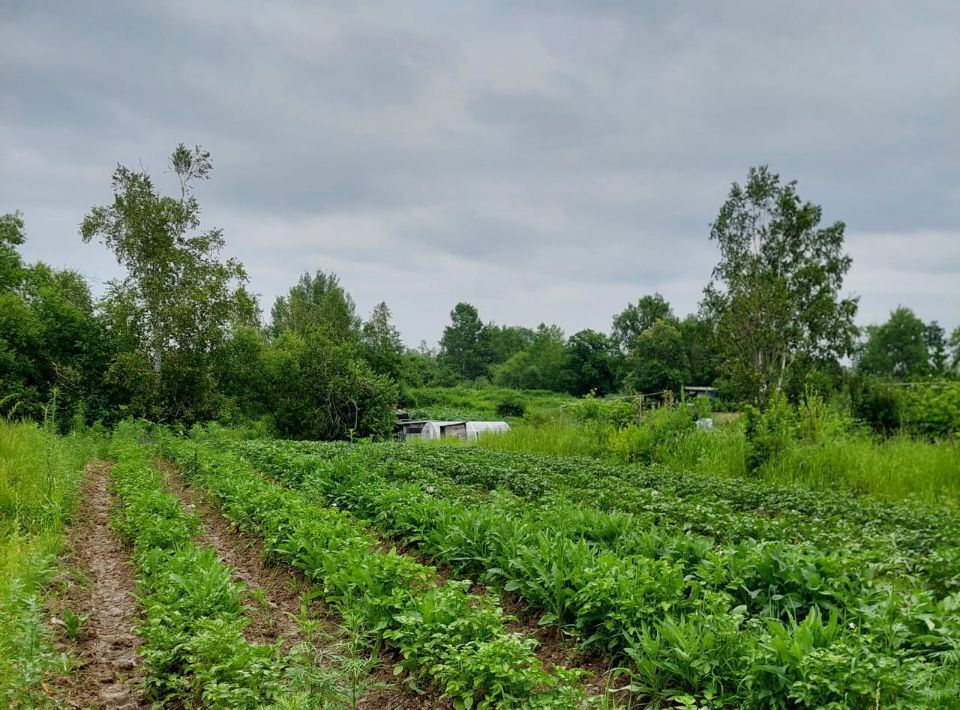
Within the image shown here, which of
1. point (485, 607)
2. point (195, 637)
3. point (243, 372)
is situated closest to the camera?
point (195, 637)

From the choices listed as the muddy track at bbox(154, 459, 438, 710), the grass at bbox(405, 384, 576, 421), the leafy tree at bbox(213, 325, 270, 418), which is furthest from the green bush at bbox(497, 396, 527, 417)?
the muddy track at bbox(154, 459, 438, 710)

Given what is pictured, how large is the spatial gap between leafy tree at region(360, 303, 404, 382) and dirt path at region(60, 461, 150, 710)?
26.4 m

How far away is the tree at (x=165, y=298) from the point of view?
24203 mm

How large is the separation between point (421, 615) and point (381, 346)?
37.0 metres

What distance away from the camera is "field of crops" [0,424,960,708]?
127 inches

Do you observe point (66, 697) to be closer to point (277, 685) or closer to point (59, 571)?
point (277, 685)

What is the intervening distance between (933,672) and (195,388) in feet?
86.8

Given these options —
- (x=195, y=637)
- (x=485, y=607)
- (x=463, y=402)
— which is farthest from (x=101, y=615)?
(x=463, y=402)

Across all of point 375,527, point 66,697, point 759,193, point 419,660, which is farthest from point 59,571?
point 759,193

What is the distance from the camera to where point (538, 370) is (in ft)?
230

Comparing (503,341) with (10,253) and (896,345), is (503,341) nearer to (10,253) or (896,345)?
(896,345)

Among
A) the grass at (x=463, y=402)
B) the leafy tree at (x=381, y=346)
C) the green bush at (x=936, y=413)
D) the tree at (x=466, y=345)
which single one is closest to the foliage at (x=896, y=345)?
the grass at (x=463, y=402)

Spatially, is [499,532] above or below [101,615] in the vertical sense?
above

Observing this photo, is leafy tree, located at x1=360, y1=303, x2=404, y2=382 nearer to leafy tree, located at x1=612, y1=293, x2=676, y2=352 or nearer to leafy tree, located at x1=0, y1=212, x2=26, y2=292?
leafy tree, located at x1=0, y1=212, x2=26, y2=292
